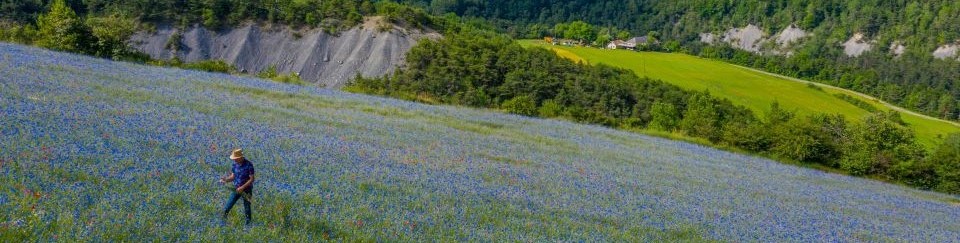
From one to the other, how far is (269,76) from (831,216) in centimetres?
4254

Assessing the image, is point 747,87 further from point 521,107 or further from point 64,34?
point 64,34

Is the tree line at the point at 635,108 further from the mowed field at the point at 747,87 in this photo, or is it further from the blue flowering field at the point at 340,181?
the mowed field at the point at 747,87

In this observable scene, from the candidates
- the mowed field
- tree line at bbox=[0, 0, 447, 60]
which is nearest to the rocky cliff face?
tree line at bbox=[0, 0, 447, 60]

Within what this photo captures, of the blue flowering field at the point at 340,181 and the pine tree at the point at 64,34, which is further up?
the pine tree at the point at 64,34

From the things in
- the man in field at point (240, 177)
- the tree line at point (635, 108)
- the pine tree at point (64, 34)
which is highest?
the pine tree at point (64, 34)

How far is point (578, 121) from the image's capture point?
5222cm

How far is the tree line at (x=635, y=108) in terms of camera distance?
44125mm

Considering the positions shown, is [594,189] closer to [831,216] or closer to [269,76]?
[831,216]

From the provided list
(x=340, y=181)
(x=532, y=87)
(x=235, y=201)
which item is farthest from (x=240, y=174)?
(x=532, y=87)

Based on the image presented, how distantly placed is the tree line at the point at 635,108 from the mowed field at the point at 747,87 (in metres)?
37.2

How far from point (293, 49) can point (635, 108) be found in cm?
4499

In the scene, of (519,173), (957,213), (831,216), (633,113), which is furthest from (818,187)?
(633,113)

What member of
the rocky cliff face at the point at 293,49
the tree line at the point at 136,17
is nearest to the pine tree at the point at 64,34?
the tree line at the point at 136,17

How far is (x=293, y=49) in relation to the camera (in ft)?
248
